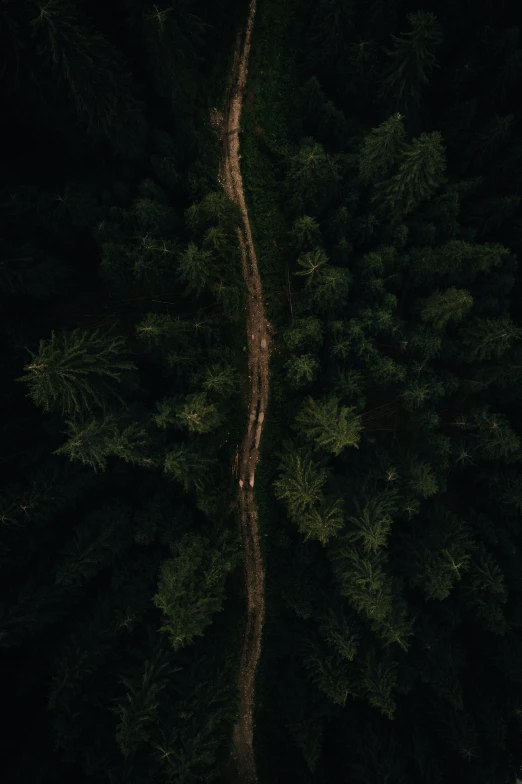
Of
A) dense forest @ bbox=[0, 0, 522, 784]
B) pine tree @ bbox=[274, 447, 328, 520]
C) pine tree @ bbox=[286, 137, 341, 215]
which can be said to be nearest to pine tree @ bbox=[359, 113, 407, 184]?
dense forest @ bbox=[0, 0, 522, 784]

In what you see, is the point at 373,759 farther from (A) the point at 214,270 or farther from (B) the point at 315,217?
(B) the point at 315,217

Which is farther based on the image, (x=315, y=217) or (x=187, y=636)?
(x=315, y=217)

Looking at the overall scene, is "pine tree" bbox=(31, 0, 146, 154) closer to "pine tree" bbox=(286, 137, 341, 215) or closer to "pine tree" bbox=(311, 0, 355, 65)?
"pine tree" bbox=(286, 137, 341, 215)

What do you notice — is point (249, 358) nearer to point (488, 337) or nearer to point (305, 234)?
point (305, 234)

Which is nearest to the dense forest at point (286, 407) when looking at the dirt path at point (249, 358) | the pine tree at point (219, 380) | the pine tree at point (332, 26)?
the pine tree at point (332, 26)

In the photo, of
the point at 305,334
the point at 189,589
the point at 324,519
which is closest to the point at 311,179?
the point at 305,334

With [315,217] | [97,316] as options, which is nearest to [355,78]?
[315,217]

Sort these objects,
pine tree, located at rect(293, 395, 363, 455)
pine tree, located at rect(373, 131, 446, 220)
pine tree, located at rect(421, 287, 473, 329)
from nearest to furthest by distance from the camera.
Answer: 1. pine tree, located at rect(373, 131, 446, 220)
2. pine tree, located at rect(293, 395, 363, 455)
3. pine tree, located at rect(421, 287, 473, 329)
